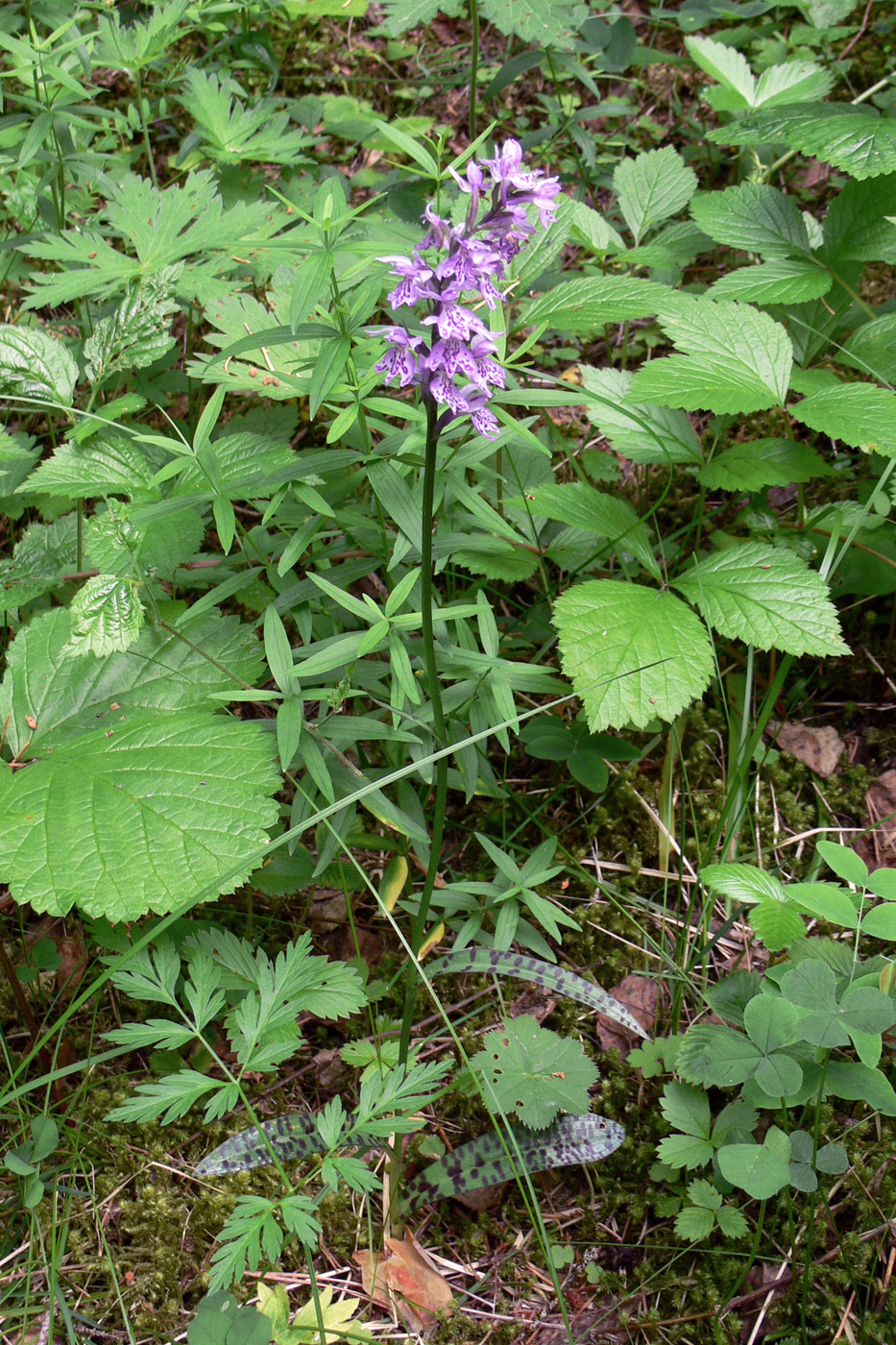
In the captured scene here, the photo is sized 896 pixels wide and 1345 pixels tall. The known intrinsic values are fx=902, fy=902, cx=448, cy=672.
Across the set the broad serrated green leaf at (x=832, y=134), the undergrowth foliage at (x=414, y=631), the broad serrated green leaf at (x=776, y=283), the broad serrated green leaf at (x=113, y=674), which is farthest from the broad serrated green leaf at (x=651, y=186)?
the broad serrated green leaf at (x=113, y=674)

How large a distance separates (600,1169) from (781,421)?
7.54ft

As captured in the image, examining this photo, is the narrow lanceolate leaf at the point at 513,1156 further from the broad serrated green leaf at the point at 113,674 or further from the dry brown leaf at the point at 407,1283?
the broad serrated green leaf at the point at 113,674

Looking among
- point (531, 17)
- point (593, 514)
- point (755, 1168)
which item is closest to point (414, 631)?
point (593, 514)

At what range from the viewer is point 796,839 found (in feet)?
7.62

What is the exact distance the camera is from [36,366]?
2281 millimetres

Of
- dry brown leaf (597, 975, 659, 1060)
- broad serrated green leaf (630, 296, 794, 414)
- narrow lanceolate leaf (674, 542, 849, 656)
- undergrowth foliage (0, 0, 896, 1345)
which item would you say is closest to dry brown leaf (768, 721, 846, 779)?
undergrowth foliage (0, 0, 896, 1345)

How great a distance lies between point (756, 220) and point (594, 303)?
2.79ft

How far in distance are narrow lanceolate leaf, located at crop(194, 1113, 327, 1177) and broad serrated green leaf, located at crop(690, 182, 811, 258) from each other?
2.52m

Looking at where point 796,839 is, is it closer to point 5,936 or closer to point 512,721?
point 512,721

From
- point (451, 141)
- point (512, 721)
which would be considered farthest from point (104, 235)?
point (512, 721)

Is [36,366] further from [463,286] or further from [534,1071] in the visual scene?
[534,1071]

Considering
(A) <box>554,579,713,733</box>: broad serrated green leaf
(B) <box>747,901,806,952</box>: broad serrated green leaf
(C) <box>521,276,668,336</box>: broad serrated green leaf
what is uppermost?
(C) <box>521,276,668,336</box>: broad serrated green leaf

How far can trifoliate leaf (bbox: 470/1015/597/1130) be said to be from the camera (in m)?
1.79

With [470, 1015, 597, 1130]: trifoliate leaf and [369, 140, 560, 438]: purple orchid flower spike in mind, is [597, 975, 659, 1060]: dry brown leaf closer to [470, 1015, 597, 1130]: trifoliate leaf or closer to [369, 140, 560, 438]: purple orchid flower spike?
[470, 1015, 597, 1130]: trifoliate leaf
